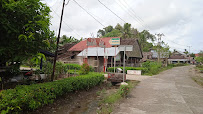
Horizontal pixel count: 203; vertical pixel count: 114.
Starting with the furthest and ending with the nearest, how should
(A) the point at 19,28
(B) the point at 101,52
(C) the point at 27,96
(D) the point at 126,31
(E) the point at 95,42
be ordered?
(D) the point at 126,31 → (E) the point at 95,42 → (B) the point at 101,52 → (A) the point at 19,28 → (C) the point at 27,96

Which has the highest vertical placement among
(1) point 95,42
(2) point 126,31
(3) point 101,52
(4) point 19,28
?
(2) point 126,31

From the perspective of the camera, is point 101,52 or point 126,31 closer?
point 101,52

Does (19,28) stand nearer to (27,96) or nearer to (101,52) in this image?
(27,96)

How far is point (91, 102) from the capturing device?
8.16m

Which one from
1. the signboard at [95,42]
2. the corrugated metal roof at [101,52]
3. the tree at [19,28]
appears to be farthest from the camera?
the signboard at [95,42]

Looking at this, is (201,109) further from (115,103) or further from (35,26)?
(35,26)

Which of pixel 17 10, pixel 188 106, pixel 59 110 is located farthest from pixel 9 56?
pixel 188 106

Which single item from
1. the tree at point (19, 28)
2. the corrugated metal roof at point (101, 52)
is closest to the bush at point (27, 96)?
the tree at point (19, 28)

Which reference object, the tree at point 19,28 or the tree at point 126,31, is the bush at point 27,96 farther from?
the tree at point 126,31

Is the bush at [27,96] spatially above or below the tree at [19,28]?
below

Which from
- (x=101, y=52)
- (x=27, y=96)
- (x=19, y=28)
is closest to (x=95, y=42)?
(x=101, y=52)

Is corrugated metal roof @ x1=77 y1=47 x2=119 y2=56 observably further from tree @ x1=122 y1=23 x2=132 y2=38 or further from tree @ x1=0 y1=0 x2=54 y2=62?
tree @ x1=122 y1=23 x2=132 y2=38

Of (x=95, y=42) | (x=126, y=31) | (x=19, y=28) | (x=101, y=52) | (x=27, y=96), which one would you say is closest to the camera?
(x=27, y=96)

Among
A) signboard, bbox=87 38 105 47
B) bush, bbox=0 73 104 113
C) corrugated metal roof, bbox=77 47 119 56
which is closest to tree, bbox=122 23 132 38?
signboard, bbox=87 38 105 47
